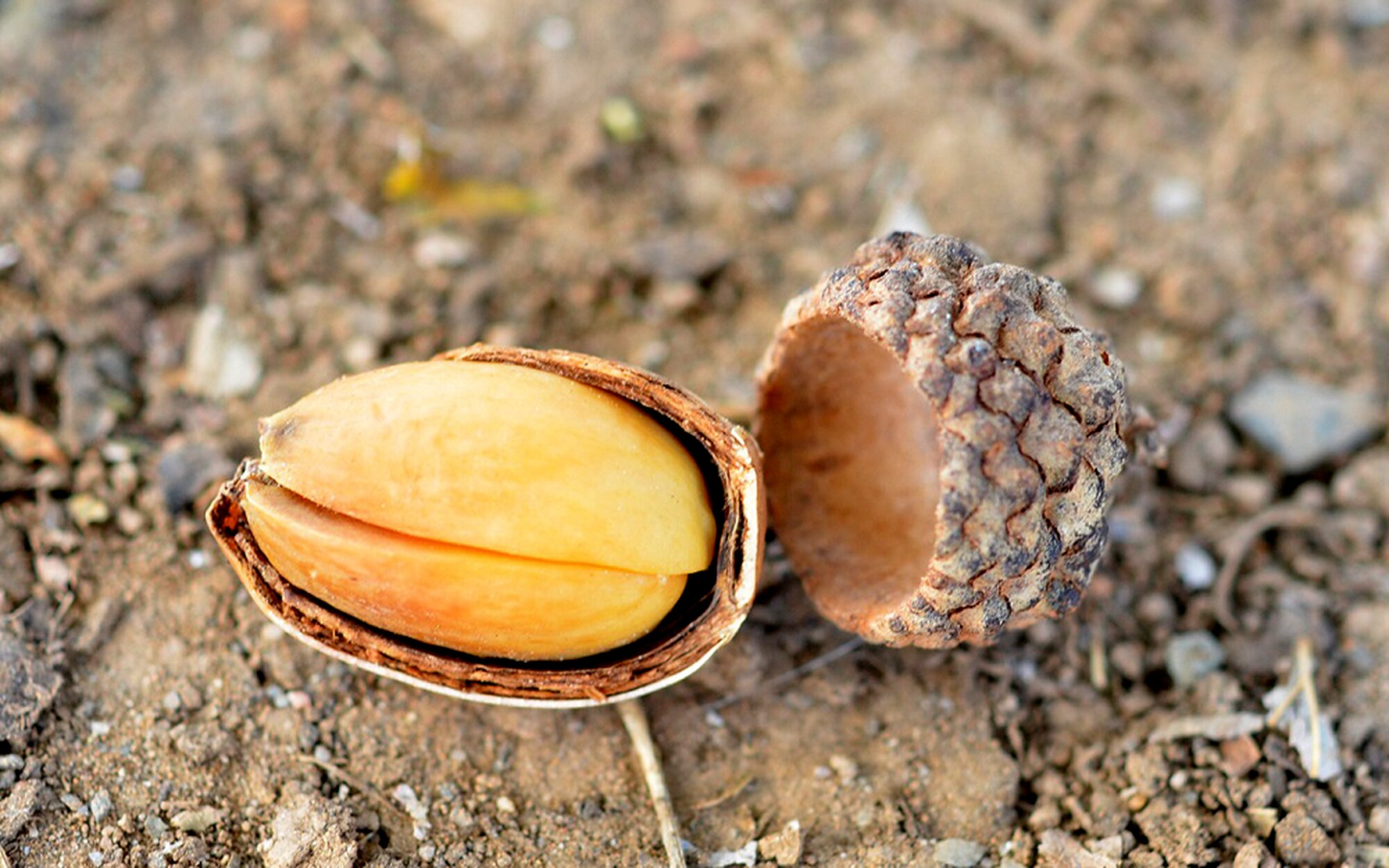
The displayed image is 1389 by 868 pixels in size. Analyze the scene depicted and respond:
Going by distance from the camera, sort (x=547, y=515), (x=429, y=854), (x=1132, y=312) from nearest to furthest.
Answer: (x=547, y=515) < (x=429, y=854) < (x=1132, y=312)

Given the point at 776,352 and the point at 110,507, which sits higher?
the point at 776,352

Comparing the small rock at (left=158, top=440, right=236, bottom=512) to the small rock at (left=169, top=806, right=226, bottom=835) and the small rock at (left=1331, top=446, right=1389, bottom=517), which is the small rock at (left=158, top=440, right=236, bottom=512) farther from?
the small rock at (left=1331, top=446, right=1389, bottom=517)

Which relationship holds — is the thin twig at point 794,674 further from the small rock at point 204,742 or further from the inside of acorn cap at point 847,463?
the small rock at point 204,742

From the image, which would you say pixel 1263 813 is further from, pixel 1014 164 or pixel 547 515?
pixel 1014 164

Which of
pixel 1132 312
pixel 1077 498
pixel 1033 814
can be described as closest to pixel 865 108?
pixel 1132 312

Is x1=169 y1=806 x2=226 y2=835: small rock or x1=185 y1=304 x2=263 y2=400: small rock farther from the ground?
x1=185 y1=304 x2=263 y2=400: small rock

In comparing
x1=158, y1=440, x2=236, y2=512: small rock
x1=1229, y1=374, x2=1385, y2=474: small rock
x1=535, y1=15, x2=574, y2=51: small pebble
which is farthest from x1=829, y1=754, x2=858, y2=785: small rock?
x1=535, y1=15, x2=574, y2=51: small pebble

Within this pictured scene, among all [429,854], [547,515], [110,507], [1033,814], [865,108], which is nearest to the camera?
[547,515]
